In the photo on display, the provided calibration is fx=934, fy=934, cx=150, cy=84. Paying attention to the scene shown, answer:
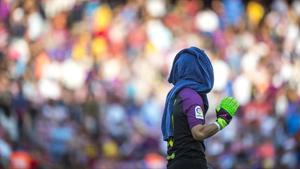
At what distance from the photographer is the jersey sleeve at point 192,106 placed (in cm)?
670

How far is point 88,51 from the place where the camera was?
58.5 feet

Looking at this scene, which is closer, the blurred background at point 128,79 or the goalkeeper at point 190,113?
Result: the goalkeeper at point 190,113

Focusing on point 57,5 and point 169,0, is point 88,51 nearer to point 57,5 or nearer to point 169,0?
point 57,5

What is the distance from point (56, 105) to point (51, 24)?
3.05 metres

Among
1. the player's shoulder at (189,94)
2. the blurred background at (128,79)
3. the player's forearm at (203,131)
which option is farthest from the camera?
the blurred background at (128,79)

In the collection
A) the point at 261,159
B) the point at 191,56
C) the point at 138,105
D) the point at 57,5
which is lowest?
the point at 191,56

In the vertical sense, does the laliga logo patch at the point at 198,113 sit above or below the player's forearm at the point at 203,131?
above

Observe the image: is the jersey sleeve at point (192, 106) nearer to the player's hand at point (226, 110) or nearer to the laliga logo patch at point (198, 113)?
the laliga logo patch at point (198, 113)

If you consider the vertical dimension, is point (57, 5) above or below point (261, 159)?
above

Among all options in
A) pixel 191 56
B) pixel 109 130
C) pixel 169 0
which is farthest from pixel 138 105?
pixel 191 56

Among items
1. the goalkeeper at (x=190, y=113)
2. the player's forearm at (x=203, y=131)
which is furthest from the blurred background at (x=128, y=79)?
the player's forearm at (x=203, y=131)

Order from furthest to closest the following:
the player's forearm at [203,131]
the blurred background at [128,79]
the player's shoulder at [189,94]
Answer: the blurred background at [128,79] < the player's shoulder at [189,94] < the player's forearm at [203,131]

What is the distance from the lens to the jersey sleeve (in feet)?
22.0

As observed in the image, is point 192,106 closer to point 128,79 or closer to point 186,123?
point 186,123
